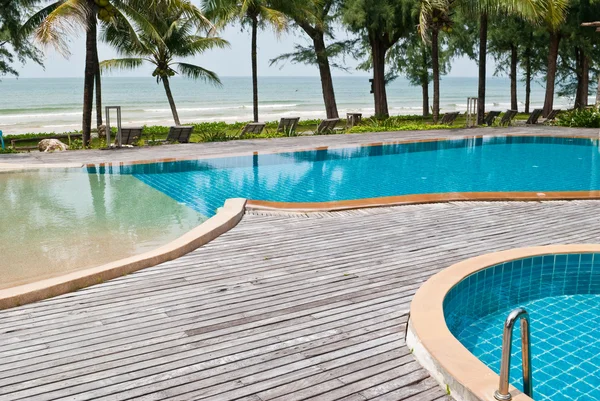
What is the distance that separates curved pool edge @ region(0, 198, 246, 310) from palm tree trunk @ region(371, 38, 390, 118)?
19446mm

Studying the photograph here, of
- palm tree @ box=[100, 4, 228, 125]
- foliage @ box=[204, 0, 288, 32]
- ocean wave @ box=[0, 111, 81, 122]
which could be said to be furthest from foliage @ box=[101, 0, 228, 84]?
ocean wave @ box=[0, 111, 81, 122]

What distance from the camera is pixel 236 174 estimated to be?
12164 mm

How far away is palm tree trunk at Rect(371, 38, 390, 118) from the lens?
25.5 metres

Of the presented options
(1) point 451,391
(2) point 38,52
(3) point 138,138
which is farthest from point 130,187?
(2) point 38,52

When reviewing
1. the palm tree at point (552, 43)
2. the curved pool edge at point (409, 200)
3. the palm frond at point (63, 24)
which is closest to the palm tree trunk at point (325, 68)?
the palm tree at point (552, 43)

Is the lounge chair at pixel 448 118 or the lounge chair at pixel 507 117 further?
the lounge chair at pixel 448 118

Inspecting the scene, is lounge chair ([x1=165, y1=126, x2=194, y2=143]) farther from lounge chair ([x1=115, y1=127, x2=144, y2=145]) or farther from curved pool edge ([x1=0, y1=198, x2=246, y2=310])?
curved pool edge ([x1=0, y1=198, x2=246, y2=310])

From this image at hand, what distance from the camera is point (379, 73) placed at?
85.4 feet

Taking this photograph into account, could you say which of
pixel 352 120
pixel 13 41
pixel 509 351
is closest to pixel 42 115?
pixel 13 41

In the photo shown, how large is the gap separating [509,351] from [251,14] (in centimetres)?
1799

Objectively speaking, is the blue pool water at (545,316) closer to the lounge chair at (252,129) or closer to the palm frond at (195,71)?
the lounge chair at (252,129)

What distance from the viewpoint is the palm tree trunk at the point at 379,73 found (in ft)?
83.8

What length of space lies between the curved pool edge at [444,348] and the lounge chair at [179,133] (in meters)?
11.4

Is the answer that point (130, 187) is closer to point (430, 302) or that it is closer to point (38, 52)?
point (430, 302)
